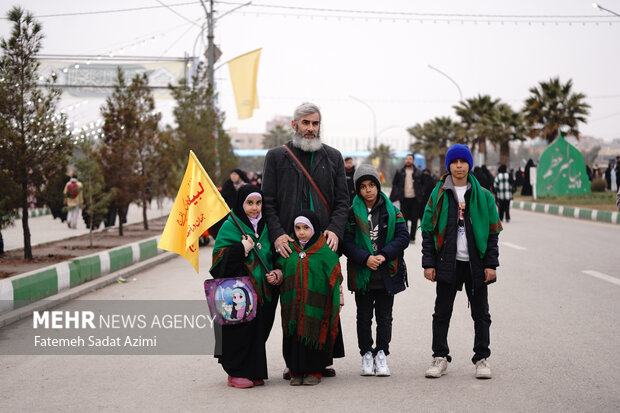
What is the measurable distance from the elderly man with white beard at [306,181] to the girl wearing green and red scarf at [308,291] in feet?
0.54

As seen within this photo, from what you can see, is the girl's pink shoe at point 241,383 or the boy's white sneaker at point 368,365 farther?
the boy's white sneaker at point 368,365

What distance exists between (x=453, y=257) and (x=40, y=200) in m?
9.75

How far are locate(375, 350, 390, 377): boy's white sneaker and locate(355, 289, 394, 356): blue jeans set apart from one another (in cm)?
5

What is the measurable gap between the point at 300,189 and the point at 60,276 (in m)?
5.60

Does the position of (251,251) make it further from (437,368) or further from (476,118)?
(476,118)

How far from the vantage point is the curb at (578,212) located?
24.4 metres

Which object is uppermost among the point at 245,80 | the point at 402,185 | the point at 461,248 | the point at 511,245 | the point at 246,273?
the point at 245,80

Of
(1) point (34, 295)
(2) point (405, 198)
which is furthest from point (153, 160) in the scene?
(1) point (34, 295)

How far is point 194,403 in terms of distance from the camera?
16.9 ft

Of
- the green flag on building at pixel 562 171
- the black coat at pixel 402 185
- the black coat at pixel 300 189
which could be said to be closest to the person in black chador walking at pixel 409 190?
the black coat at pixel 402 185

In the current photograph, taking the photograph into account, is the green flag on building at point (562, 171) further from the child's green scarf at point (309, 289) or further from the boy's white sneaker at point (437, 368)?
the child's green scarf at point (309, 289)

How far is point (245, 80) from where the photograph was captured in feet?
85.5

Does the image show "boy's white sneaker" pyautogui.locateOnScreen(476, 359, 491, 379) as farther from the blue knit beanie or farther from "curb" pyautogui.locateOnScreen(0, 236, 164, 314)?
"curb" pyautogui.locateOnScreen(0, 236, 164, 314)

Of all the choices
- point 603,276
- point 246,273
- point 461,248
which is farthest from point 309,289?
point 603,276
